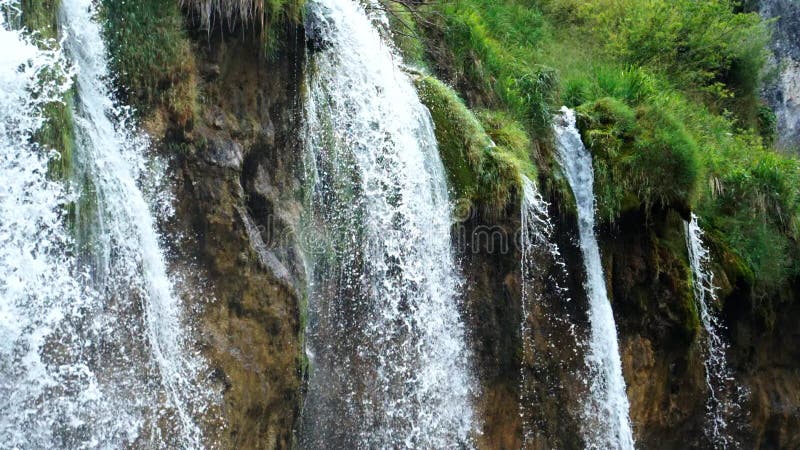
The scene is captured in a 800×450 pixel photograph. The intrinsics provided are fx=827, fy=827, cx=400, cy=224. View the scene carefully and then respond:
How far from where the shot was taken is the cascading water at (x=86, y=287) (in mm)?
4691

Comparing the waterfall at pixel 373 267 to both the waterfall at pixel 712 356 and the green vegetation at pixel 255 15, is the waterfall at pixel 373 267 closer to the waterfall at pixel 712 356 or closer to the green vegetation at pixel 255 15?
the green vegetation at pixel 255 15

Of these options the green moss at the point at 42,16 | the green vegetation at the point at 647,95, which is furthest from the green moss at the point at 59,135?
the green vegetation at the point at 647,95

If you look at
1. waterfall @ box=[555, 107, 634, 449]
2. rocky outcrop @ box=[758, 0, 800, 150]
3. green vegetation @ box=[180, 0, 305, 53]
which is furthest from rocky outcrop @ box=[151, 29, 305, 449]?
rocky outcrop @ box=[758, 0, 800, 150]

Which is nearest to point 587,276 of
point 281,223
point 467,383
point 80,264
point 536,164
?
point 536,164

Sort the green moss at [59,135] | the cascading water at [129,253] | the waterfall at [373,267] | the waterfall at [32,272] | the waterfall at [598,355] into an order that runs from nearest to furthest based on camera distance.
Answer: the waterfall at [32,272], the green moss at [59,135], the cascading water at [129,253], the waterfall at [373,267], the waterfall at [598,355]

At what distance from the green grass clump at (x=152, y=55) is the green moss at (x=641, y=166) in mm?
4633

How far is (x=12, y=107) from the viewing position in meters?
4.88

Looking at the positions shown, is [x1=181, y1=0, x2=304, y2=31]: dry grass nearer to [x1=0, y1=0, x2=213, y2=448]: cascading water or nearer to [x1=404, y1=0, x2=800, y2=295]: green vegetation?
[x1=0, y1=0, x2=213, y2=448]: cascading water

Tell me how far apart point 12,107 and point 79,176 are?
0.55 meters

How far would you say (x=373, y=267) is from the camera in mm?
6641

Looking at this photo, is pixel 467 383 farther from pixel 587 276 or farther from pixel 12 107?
pixel 12 107

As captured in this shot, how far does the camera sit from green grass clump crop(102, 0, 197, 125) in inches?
219

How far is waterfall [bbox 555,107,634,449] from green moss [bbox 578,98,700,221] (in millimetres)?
194

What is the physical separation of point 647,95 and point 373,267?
476 cm
